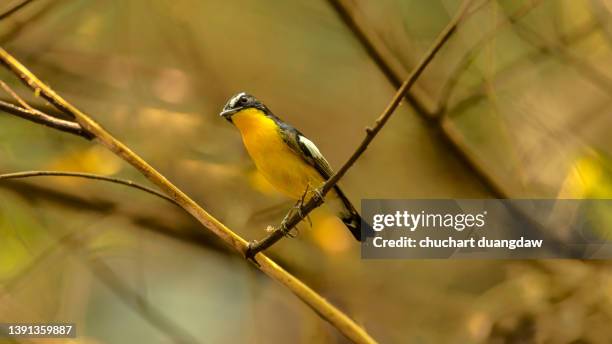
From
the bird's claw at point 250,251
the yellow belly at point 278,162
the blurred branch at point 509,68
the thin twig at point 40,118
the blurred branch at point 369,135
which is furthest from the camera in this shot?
the blurred branch at point 509,68

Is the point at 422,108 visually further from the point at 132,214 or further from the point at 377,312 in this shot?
the point at 132,214

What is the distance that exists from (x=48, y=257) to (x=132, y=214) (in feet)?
0.61

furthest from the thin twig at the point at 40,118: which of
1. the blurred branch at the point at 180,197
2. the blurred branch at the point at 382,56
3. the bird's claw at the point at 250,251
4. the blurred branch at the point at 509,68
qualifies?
the blurred branch at the point at 509,68

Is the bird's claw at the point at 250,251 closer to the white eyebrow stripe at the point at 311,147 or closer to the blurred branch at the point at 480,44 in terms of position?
the white eyebrow stripe at the point at 311,147

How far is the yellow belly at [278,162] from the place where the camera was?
1.26 metres

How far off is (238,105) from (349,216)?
301 mm

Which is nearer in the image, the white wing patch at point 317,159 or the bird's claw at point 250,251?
the bird's claw at point 250,251

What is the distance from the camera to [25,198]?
1416 millimetres

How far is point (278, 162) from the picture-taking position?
1.26 metres

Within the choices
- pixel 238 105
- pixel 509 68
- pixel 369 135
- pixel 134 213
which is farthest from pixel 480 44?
pixel 134 213

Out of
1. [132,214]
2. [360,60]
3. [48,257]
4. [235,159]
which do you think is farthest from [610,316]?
[48,257]

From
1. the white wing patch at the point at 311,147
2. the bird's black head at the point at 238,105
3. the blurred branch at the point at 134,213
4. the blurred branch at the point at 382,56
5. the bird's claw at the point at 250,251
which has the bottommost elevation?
the bird's claw at the point at 250,251

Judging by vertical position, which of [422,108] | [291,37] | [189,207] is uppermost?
[291,37]

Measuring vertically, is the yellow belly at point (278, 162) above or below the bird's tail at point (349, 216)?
above
